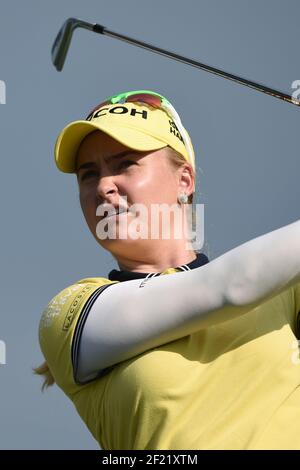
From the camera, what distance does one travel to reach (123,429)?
308 cm

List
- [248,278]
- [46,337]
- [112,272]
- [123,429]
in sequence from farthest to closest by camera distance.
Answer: [112,272]
[46,337]
[123,429]
[248,278]

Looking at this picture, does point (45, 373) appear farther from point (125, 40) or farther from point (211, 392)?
point (125, 40)

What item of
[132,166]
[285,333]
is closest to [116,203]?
[132,166]

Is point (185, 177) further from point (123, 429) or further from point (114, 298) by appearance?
point (123, 429)

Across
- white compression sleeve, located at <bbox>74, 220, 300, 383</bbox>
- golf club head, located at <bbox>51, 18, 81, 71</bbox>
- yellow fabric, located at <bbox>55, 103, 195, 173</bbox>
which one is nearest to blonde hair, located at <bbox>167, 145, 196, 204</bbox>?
yellow fabric, located at <bbox>55, 103, 195, 173</bbox>

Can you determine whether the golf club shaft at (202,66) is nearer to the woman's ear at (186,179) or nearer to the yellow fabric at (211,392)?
the woman's ear at (186,179)

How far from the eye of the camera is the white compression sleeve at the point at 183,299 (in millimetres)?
2871

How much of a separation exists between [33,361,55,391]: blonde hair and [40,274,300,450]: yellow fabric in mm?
388

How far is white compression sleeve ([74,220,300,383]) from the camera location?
2871 millimetres

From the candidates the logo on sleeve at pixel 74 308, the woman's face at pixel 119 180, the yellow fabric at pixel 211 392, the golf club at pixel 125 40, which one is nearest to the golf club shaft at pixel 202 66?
the golf club at pixel 125 40

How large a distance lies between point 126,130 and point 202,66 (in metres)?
0.68

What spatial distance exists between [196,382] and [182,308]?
226 millimetres

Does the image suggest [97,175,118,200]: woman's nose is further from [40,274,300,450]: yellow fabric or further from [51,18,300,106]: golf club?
[51,18,300,106]: golf club

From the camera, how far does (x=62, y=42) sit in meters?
4.88
